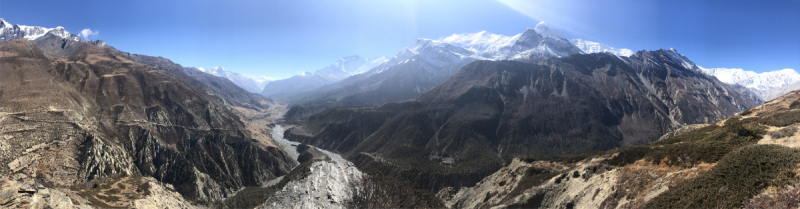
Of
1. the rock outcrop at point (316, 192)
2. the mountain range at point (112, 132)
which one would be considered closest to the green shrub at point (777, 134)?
the rock outcrop at point (316, 192)

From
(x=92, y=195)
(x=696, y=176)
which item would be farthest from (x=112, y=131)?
(x=696, y=176)

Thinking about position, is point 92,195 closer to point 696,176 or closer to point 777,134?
point 696,176

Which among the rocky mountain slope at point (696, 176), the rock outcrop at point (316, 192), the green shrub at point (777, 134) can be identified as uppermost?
the green shrub at point (777, 134)

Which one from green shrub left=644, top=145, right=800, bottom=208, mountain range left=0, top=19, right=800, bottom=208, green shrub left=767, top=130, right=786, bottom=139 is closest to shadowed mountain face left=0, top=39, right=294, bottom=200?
mountain range left=0, top=19, right=800, bottom=208

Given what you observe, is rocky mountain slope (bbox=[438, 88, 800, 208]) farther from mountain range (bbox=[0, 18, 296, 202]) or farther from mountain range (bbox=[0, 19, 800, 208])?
mountain range (bbox=[0, 18, 296, 202])

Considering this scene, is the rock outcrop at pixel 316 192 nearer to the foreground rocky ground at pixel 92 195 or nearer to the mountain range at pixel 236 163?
the mountain range at pixel 236 163

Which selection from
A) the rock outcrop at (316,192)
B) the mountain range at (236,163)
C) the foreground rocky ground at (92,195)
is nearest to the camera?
the mountain range at (236,163)

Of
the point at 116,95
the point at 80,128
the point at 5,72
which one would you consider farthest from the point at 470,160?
the point at 5,72

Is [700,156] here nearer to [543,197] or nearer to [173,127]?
[543,197]
